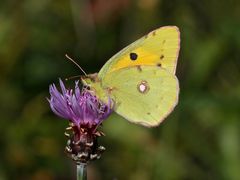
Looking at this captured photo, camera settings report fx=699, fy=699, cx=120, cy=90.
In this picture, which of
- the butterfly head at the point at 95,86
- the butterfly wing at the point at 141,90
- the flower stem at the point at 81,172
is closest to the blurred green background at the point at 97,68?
the butterfly wing at the point at 141,90

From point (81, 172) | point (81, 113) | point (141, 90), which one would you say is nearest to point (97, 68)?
point (141, 90)

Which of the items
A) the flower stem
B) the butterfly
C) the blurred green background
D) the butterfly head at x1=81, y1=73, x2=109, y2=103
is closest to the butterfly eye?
the butterfly

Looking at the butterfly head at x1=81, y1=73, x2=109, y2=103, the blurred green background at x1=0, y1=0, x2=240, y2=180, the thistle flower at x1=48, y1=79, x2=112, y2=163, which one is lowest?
the blurred green background at x1=0, y1=0, x2=240, y2=180

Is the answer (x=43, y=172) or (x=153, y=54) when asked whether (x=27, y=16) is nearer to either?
(x=43, y=172)

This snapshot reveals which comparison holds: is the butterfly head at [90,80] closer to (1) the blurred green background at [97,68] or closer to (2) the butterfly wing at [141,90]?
(2) the butterfly wing at [141,90]

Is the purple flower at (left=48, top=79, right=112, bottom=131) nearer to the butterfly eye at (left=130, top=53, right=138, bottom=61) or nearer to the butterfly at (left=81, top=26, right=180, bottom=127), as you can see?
the butterfly at (left=81, top=26, right=180, bottom=127)

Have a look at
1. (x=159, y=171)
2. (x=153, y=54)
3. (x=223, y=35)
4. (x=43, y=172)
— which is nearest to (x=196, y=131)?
(x=159, y=171)
